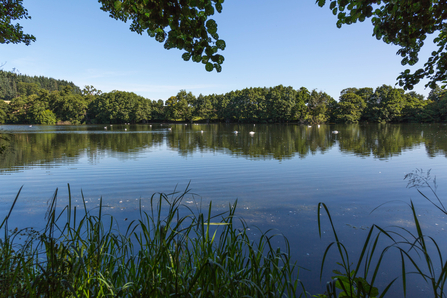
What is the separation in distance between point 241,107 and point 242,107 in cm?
46

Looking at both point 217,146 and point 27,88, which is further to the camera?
point 27,88

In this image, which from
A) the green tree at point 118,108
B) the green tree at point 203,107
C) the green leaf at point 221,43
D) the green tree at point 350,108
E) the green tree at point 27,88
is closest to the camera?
the green leaf at point 221,43

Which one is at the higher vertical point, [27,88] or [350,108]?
[27,88]

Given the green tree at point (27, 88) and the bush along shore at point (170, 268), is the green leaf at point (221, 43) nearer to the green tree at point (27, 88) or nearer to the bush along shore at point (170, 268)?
the bush along shore at point (170, 268)

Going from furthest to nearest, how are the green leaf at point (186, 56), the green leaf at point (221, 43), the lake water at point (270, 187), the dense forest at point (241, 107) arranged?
the dense forest at point (241, 107)
the lake water at point (270, 187)
the green leaf at point (186, 56)
the green leaf at point (221, 43)

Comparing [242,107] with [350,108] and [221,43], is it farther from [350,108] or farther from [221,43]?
[221,43]

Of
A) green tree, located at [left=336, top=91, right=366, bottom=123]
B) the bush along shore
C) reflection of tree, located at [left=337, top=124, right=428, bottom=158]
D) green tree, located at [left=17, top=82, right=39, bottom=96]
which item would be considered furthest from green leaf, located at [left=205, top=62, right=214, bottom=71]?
green tree, located at [left=17, top=82, right=39, bottom=96]

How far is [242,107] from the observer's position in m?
72.2

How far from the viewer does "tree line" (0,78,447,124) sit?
59150 mm

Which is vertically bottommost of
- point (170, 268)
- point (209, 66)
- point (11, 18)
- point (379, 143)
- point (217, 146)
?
point (170, 268)

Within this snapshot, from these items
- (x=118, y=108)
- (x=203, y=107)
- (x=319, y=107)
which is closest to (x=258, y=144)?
(x=319, y=107)

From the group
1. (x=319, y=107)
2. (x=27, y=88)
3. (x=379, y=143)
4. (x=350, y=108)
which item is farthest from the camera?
(x=27, y=88)

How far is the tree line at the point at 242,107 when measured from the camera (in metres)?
59.2

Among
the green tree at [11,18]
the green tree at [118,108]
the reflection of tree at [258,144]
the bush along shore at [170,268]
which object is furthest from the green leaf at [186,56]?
the green tree at [118,108]
